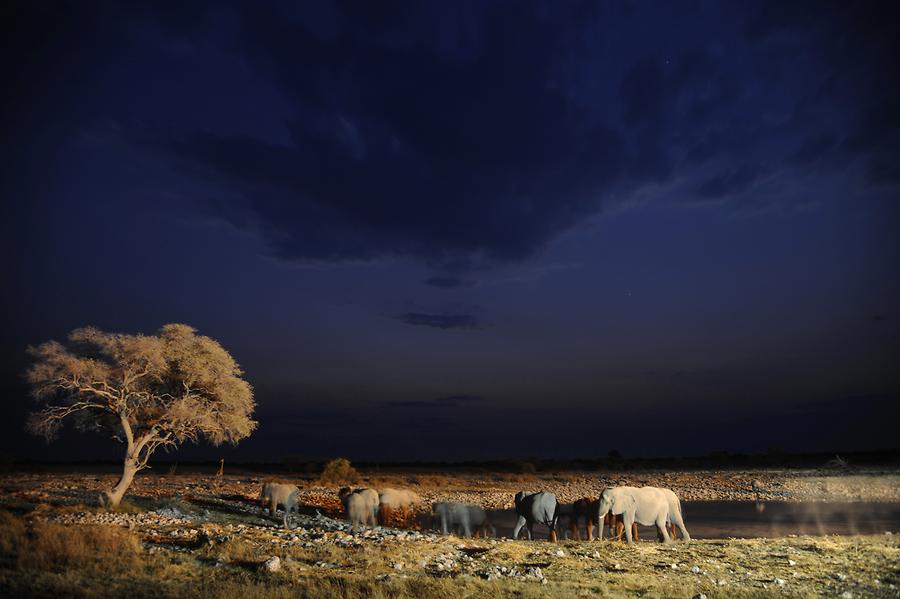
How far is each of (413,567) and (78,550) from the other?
286 inches

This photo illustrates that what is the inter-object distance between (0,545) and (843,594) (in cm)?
1781

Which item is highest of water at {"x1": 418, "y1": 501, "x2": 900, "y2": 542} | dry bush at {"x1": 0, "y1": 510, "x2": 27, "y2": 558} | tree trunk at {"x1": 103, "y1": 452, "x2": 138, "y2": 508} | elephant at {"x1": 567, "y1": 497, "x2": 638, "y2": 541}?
tree trunk at {"x1": 103, "y1": 452, "x2": 138, "y2": 508}

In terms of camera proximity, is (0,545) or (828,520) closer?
(0,545)

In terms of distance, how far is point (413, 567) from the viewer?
13.1m

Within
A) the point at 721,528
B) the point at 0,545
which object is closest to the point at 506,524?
the point at 721,528

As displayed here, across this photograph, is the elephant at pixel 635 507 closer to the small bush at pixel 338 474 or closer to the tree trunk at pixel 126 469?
the tree trunk at pixel 126 469

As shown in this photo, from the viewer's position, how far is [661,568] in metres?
13.4

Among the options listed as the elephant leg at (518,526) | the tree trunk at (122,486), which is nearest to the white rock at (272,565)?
the elephant leg at (518,526)

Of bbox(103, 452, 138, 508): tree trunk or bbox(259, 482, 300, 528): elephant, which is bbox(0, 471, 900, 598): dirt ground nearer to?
bbox(103, 452, 138, 508): tree trunk

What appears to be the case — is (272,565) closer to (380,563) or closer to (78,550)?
(380,563)

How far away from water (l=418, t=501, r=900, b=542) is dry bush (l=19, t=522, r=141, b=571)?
15.1 m

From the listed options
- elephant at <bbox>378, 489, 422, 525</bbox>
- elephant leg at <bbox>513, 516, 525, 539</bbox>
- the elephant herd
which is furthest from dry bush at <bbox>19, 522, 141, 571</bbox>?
elephant at <bbox>378, 489, 422, 525</bbox>

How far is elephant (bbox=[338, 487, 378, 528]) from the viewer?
79.1 ft

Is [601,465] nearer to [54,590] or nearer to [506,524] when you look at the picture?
[506,524]
